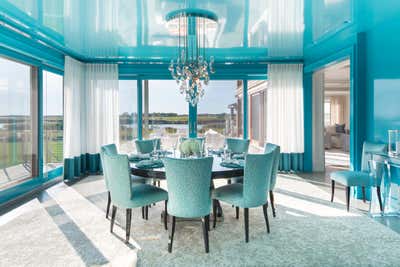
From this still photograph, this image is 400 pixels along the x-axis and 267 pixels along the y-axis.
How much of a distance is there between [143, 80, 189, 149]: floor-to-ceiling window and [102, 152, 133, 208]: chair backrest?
3572 millimetres

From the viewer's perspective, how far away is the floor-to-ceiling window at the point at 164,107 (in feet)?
20.8

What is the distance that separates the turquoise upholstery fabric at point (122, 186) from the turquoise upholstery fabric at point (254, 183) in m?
0.83

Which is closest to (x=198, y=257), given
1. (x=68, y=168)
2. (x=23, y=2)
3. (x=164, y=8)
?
(x=164, y=8)

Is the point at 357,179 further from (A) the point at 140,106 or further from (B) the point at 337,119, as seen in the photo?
(B) the point at 337,119

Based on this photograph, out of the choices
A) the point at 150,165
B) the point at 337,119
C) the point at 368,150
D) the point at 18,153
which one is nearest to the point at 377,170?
the point at 368,150

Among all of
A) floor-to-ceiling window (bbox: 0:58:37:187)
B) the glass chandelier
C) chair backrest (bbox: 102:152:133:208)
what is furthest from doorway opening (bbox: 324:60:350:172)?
floor-to-ceiling window (bbox: 0:58:37:187)

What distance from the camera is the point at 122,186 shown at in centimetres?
272

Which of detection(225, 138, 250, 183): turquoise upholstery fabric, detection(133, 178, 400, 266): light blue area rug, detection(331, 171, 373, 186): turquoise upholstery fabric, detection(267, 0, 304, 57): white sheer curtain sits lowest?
detection(133, 178, 400, 266): light blue area rug

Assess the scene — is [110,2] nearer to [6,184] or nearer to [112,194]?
[112,194]

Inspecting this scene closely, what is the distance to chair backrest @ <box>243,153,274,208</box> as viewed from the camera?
2633mm

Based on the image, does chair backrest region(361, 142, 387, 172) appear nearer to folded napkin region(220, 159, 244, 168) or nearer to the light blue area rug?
the light blue area rug

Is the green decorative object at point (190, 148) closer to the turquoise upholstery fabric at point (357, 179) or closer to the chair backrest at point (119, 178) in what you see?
the chair backrest at point (119, 178)

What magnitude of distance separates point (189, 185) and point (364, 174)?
2.66 m

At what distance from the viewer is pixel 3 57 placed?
4039mm
